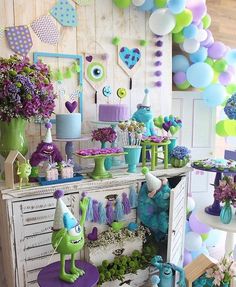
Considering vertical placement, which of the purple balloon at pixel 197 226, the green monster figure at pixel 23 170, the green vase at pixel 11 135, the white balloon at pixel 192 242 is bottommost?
the white balloon at pixel 192 242

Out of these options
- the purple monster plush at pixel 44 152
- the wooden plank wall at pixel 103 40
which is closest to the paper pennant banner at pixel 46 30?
the wooden plank wall at pixel 103 40

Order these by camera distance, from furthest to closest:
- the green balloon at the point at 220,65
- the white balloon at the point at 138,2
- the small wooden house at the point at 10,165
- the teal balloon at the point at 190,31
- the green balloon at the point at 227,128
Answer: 1. the green balloon at the point at 227,128
2. the green balloon at the point at 220,65
3. the teal balloon at the point at 190,31
4. the white balloon at the point at 138,2
5. the small wooden house at the point at 10,165

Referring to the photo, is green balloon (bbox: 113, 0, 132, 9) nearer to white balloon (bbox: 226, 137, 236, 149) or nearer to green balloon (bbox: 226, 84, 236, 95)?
green balloon (bbox: 226, 84, 236, 95)

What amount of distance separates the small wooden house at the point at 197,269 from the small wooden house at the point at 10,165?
102 centimetres

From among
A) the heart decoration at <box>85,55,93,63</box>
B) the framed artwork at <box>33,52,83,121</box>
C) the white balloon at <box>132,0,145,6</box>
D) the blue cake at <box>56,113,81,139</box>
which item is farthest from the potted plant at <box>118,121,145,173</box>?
the white balloon at <box>132,0,145,6</box>

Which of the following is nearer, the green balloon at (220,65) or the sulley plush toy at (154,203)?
the sulley plush toy at (154,203)

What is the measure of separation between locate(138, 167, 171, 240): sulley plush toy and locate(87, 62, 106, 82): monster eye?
2.26 ft

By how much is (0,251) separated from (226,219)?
1.43 m

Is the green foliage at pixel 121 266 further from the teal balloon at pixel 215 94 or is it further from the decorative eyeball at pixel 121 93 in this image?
the teal balloon at pixel 215 94

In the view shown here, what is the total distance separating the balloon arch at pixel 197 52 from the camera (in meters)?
2.02

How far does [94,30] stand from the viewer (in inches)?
77.9

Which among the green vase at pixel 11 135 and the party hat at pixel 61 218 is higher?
the green vase at pixel 11 135

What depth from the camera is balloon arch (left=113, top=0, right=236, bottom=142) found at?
6.63 feet

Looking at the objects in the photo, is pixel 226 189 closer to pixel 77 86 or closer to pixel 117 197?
pixel 117 197
